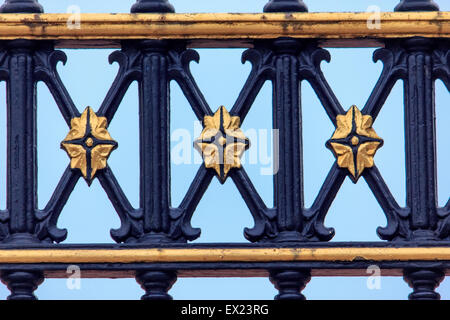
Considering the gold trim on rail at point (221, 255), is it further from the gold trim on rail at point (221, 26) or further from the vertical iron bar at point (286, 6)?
the vertical iron bar at point (286, 6)

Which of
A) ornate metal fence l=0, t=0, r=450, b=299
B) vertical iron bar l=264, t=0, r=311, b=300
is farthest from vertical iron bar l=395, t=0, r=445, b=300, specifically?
vertical iron bar l=264, t=0, r=311, b=300

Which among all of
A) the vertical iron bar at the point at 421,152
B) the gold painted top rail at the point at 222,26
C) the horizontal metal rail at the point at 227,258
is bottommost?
the horizontal metal rail at the point at 227,258

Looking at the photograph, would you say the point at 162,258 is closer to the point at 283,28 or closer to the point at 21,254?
the point at 21,254

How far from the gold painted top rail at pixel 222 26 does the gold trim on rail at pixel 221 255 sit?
32.0 inches

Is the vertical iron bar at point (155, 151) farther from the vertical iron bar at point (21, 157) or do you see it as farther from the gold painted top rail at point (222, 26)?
the vertical iron bar at point (21, 157)

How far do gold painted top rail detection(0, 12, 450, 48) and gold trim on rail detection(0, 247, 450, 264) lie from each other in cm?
81

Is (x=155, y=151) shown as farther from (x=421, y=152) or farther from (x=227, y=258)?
(x=421, y=152)

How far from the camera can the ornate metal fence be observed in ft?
23.9

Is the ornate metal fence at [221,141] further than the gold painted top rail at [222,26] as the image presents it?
No

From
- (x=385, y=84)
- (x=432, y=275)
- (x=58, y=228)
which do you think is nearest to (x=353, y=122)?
(x=385, y=84)

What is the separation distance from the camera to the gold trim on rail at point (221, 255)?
7.23m

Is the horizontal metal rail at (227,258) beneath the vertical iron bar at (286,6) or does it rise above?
beneath

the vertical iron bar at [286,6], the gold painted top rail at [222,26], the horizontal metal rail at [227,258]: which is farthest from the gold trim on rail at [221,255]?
the vertical iron bar at [286,6]

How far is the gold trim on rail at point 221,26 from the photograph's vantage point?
744cm
